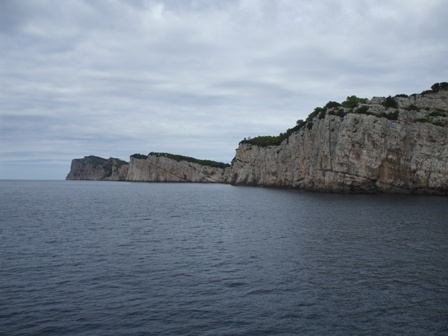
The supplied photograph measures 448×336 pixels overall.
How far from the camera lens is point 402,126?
306 feet

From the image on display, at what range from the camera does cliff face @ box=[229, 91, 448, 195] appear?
89.4 m

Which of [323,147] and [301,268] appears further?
[323,147]

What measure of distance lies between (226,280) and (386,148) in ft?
263

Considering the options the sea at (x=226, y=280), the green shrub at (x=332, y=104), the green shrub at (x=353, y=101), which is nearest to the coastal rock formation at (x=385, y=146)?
the green shrub at (x=332, y=104)

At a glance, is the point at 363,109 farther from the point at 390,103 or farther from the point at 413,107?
the point at 413,107

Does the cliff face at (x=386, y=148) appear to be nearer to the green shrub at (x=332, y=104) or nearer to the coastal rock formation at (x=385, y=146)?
the coastal rock formation at (x=385, y=146)

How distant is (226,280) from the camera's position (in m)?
24.2

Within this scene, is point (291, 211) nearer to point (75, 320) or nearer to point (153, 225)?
point (153, 225)

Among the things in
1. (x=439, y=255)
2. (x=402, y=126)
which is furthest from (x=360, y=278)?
(x=402, y=126)

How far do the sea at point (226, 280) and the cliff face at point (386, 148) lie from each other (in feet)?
166

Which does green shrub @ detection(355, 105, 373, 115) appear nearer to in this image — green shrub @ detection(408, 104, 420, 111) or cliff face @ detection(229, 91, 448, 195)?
cliff face @ detection(229, 91, 448, 195)

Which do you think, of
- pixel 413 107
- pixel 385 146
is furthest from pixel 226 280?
pixel 413 107

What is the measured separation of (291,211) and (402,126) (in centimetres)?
4762

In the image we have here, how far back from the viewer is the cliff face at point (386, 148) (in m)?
89.4
